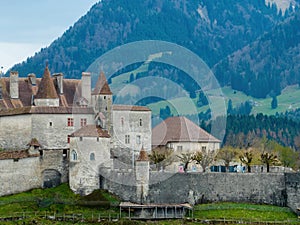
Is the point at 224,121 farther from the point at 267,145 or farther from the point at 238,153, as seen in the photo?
the point at 238,153

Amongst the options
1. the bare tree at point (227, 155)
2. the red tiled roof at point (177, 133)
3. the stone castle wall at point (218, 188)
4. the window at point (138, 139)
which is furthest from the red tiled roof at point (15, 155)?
the bare tree at point (227, 155)

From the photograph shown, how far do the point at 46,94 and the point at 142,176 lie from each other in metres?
17.1

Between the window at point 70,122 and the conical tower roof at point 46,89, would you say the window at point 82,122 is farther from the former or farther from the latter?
the conical tower roof at point 46,89

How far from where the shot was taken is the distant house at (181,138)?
105 metres

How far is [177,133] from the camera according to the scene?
4183 inches

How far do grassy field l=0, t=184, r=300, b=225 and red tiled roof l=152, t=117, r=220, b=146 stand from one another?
2083 centimetres

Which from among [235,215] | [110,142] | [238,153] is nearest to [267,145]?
[238,153]

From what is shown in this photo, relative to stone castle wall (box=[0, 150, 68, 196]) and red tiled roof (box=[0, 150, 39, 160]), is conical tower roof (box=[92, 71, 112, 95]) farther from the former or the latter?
red tiled roof (box=[0, 150, 39, 160])

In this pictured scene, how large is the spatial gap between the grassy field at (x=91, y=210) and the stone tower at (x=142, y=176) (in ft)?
8.77

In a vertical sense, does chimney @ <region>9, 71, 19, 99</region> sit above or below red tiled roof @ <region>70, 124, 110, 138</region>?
above

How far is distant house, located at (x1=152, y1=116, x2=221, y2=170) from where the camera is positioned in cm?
10494

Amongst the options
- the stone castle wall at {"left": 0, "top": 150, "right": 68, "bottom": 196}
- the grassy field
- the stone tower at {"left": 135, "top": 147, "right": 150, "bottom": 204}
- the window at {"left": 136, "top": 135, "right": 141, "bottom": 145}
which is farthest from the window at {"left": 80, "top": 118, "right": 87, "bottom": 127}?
the stone tower at {"left": 135, "top": 147, "right": 150, "bottom": 204}

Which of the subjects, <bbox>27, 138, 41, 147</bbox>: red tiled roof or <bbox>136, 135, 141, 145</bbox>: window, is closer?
<bbox>27, 138, 41, 147</bbox>: red tiled roof

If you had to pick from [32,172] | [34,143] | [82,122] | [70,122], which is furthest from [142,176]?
[34,143]
